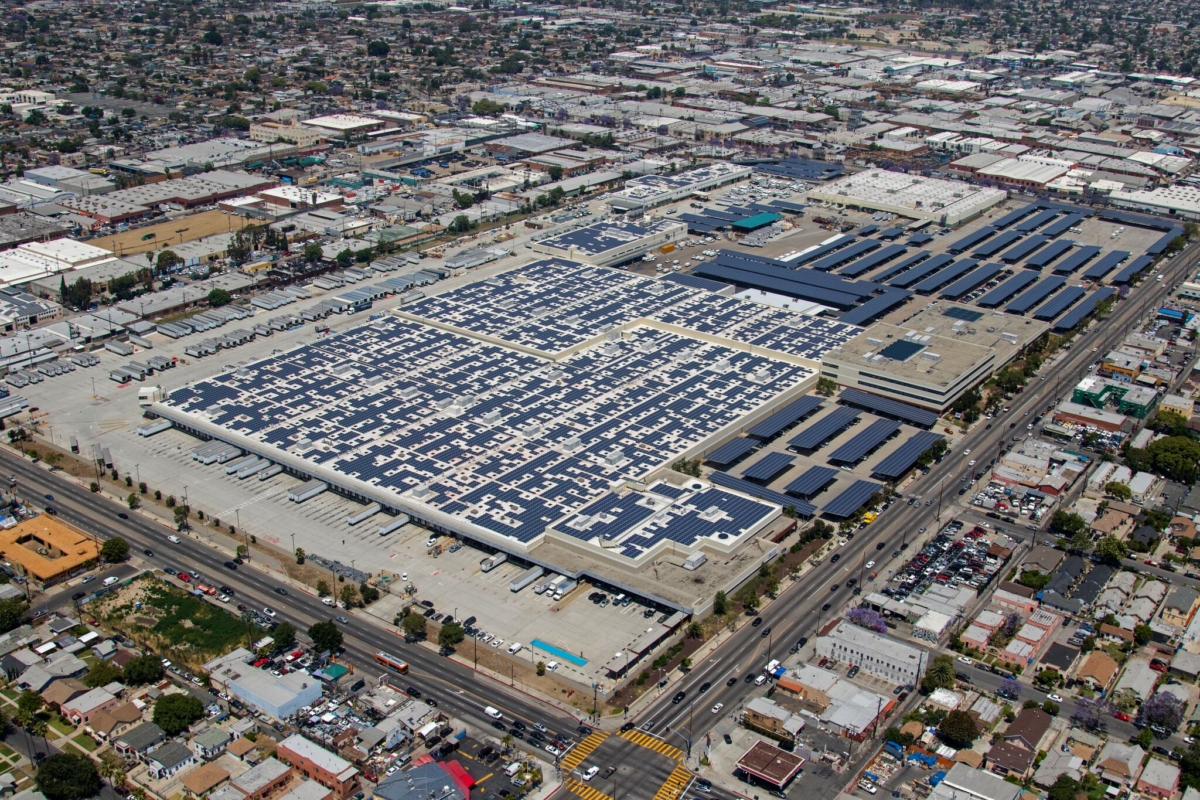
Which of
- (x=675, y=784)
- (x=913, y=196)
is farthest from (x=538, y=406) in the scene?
(x=913, y=196)

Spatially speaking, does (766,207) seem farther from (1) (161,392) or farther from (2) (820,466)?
(1) (161,392)

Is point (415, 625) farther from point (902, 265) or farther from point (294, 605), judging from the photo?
point (902, 265)

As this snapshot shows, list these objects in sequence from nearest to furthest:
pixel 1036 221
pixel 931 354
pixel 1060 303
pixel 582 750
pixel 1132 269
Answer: pixel 582 750, pixel 931 354, pixel 1060 303, pixel 1132 269, pixel 1036 221

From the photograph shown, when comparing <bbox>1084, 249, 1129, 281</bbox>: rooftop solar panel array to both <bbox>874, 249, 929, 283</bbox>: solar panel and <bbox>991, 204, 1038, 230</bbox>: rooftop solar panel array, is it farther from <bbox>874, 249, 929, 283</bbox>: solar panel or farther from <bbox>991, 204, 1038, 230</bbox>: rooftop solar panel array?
<bbox>874, 249, 929, 283</bbox>: solar panel

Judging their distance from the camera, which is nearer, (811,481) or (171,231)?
(811,481)

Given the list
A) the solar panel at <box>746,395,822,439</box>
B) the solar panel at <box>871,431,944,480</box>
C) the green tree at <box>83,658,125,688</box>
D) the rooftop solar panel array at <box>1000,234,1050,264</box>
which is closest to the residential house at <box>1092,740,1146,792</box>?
the solar panel at <box>871,431,944,480</box>

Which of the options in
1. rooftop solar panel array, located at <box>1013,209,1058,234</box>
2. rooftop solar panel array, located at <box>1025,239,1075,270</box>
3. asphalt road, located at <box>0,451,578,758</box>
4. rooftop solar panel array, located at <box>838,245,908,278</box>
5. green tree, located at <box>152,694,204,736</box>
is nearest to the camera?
green tree, located at <box>152,694,204,736</box>
